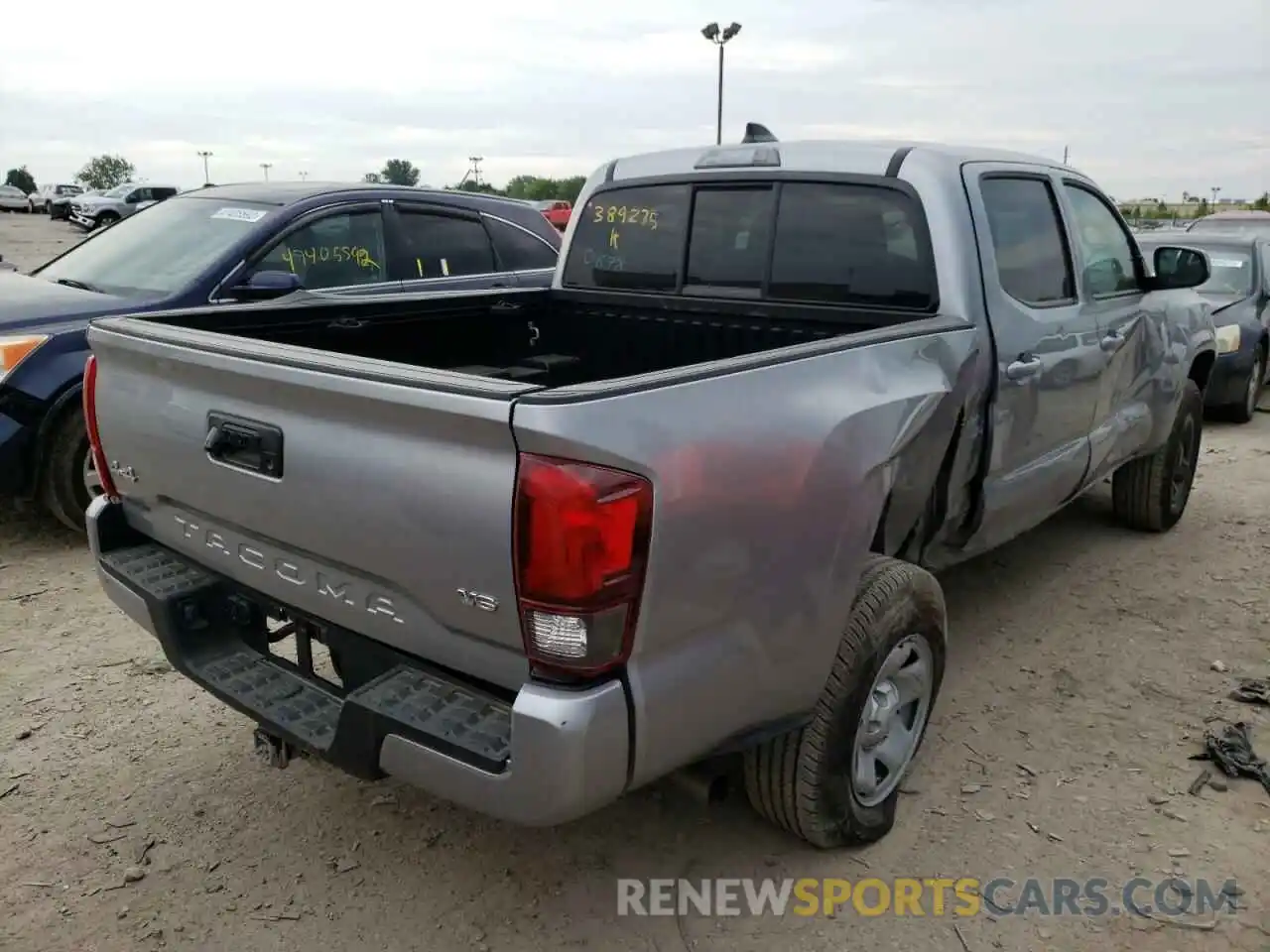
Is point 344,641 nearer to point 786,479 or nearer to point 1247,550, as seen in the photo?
point 786,479

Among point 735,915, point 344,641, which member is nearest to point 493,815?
point 344,641

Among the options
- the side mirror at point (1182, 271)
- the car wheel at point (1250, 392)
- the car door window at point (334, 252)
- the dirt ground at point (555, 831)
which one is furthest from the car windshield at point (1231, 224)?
the car door window at point (334, 252)

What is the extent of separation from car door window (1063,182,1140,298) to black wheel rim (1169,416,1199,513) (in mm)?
1242

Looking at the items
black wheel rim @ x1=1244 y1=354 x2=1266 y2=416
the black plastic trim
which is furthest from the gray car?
the black plastic trim

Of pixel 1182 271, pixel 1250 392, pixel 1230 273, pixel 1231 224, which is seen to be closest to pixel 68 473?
pixel 1182 271

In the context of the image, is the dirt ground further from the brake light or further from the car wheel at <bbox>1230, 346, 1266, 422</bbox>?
the car wheel at <bbox>1230, 346, 1266, 422</bbox>

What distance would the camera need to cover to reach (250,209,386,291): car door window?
570 cm

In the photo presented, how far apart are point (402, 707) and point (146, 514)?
1.22 m

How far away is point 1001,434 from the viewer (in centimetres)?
348

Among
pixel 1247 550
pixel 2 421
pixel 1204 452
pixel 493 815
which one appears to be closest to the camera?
pixel 493 815

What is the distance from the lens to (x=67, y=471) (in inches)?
196

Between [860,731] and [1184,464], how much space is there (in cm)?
384

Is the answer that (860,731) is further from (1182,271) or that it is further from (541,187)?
(541,187)

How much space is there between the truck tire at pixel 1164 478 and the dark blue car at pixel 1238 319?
3.02m
